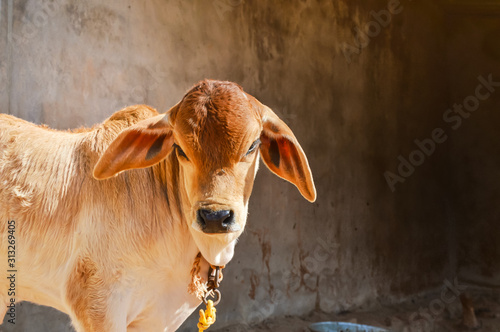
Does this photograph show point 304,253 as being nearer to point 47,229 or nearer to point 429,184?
point 429,184

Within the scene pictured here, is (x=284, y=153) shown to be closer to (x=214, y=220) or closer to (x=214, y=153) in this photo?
(x=214, y=153)

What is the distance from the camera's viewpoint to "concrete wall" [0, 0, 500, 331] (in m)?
4.83

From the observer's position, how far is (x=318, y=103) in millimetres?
6707

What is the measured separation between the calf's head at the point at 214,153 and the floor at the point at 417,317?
3030 mm

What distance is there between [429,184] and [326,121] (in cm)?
213

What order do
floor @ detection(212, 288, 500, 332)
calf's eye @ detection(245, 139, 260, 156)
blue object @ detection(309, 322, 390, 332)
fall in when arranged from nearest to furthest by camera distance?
1. calf's eye @ detection(245, 139, 260, 156)
2. blue object @ detection(309, 322, 390, 332)
3. floor @ detection(212, 288, 500, 332)

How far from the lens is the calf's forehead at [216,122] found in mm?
2686

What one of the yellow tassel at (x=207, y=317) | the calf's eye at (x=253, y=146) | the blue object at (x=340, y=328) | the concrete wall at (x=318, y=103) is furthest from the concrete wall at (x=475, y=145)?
the calf's eye at (x=253, y=146)

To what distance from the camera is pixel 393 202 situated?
24.8 feet

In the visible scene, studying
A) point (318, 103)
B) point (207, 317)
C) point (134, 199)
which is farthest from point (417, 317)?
point (134, 199)

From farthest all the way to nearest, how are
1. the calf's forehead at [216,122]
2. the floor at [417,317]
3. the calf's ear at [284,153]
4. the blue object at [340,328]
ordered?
the floor at [417,317], the blue object at [340,328], the calf's ear at [284,153], the calf's forehead at [216,122]

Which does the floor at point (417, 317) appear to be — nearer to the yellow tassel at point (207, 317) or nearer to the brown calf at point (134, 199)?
the yellow tassel at point (207, 317)

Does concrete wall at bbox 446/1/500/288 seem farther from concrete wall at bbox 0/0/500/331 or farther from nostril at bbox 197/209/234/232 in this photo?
nostril at bbox 197/209/234/232

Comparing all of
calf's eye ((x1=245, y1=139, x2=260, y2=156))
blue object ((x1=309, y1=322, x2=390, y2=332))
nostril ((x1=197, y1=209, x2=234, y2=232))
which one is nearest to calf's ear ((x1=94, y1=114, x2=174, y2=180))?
calf's eye ((x1=245, y1=139, x2=260, y2=156))
